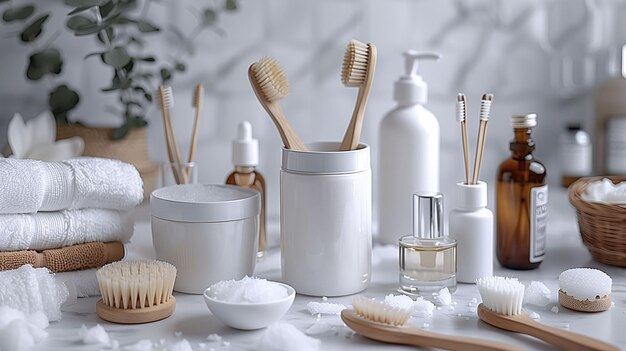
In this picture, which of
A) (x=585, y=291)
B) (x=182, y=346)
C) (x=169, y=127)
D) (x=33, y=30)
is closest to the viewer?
(x=182, y=346)

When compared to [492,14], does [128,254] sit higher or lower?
lower

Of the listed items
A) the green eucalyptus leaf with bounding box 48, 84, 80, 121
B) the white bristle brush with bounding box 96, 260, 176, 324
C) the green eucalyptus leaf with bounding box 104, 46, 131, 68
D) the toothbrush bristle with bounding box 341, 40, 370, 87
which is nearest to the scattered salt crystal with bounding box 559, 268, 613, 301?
the toothbrush bristle with bounding box 341, 40, 370, 87

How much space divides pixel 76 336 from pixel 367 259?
343 millimetres

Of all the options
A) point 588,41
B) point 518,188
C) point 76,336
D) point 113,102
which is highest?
point 588,41

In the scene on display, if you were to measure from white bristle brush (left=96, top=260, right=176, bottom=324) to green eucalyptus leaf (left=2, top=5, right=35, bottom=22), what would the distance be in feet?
1.75

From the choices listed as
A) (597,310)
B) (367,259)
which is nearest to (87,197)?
(367,259)

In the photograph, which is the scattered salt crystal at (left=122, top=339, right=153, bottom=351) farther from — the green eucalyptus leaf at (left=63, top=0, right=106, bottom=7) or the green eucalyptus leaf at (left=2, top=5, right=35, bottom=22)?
the green eucalyptus leaf at (left=2, top=5, right=35, bottom=22)

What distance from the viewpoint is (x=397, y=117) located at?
121cm

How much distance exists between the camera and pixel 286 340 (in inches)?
30.5

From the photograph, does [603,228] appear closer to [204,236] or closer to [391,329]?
[391,329]

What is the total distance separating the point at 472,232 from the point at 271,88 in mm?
297

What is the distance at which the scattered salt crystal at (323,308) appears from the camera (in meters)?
0.89

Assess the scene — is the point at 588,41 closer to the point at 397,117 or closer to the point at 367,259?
the point at 397,117

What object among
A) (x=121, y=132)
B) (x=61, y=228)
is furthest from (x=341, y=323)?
(x=121, y=132)
